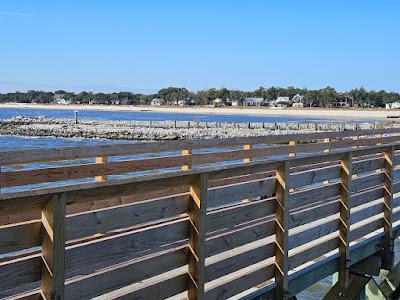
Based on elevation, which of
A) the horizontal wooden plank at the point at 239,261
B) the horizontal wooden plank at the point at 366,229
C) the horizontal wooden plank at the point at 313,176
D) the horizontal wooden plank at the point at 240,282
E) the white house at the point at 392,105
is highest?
the horizontal wooden plank at the point at 313,176

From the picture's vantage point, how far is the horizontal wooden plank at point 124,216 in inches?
145

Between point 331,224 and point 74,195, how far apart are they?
3.74 metres

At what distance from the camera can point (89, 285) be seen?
3.80 metres

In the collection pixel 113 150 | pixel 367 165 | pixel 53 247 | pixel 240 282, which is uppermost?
pixel 113 150

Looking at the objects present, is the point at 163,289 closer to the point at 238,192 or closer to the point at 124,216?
the point at 124,216

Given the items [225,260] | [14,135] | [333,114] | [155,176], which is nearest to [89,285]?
[155,176]

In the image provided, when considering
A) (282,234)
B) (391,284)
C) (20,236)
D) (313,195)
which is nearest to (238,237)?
(282,234)

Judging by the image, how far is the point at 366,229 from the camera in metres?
7.55

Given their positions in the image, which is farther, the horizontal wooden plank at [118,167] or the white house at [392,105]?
the white house at [392,105]

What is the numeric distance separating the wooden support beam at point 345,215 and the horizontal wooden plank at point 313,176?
0.09 meters

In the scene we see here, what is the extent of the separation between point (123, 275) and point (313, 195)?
9.35 ft

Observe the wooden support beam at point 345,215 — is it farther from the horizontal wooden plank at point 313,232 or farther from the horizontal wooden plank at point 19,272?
the horizontal wooden plank at point 19,272

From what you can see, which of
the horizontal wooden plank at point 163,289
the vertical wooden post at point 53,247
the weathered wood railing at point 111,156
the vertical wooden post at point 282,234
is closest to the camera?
the vertical wooden post at point 53,247

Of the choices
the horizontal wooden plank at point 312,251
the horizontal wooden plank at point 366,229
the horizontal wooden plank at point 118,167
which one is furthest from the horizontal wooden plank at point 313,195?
the horizontal wooden plank at point 118,167
